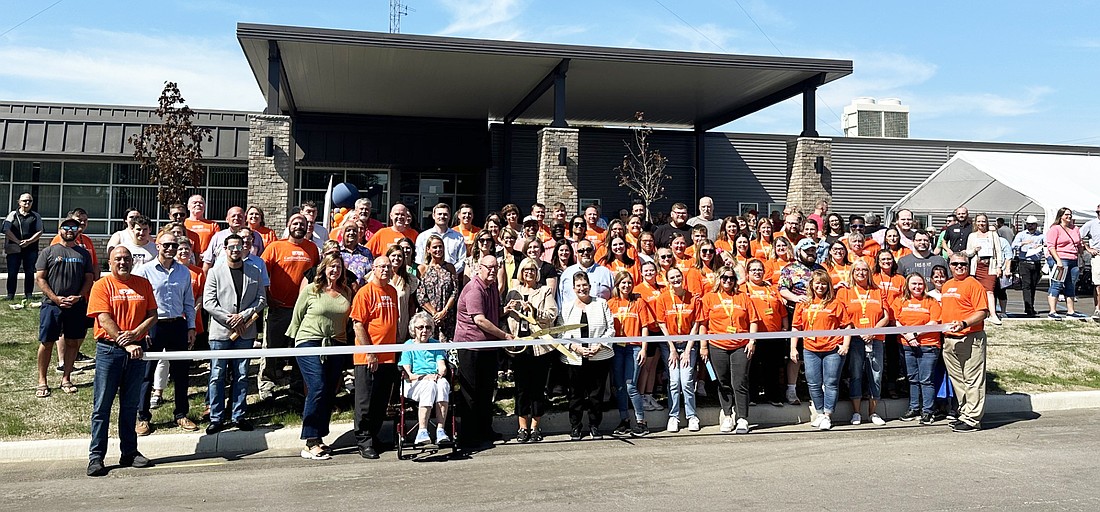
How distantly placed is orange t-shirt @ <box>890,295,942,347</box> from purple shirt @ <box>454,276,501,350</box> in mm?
4392

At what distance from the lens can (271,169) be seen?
19281 mm

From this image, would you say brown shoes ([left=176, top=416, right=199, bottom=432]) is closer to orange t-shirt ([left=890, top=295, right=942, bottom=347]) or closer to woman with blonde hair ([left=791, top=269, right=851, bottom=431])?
woman with blonde hair ([left=791, top=269, right=851, bottom=431])

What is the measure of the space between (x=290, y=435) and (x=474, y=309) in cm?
208

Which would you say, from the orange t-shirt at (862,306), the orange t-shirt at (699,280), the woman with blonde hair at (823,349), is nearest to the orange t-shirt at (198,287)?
the orange t-shirt at (699,280)

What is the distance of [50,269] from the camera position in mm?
8727

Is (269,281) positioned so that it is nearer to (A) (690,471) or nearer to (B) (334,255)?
(B) (334,255)

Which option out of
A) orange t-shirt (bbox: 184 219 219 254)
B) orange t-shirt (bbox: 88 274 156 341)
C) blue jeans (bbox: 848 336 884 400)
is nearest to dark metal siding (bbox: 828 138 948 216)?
blue jeans (bbox: 848 336 884 400)

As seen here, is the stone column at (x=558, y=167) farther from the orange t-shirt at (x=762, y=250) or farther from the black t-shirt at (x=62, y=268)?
the black t-shirt at (x=62, y=268)

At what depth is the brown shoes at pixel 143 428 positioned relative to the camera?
7.68 metres

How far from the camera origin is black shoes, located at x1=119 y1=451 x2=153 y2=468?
6.87 meters

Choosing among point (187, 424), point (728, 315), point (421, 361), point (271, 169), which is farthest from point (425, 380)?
point (271, 169)

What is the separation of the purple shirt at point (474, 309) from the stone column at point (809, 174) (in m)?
17.0

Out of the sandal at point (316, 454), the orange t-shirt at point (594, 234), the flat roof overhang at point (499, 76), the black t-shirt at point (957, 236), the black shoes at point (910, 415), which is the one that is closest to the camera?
the sandal at point (316, 454)

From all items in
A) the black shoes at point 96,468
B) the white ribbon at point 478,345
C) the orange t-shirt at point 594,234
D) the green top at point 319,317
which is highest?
the orange t-shirt at point 594,234
